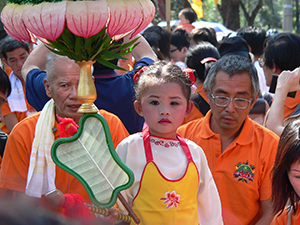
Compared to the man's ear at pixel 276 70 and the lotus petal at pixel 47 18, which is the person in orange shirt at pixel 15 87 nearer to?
the man's ear at pixel 276 70

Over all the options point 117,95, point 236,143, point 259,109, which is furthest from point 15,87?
point 236,143

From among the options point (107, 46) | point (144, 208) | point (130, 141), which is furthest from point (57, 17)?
point (144, 208)

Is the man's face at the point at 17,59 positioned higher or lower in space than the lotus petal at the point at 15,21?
lower

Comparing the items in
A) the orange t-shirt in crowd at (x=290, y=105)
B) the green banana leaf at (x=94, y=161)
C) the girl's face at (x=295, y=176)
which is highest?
the green banana leaf at (x=94, y=161)

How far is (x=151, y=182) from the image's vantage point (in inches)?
85.4

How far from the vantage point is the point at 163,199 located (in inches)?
84.6

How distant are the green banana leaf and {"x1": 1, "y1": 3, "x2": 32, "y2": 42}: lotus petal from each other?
0.47 metres

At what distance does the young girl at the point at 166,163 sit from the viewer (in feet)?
7.07

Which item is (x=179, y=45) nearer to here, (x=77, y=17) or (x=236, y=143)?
(x=236, y=143)

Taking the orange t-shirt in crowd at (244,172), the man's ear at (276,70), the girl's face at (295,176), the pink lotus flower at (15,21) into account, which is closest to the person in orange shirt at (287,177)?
the girl's face at (295,176)

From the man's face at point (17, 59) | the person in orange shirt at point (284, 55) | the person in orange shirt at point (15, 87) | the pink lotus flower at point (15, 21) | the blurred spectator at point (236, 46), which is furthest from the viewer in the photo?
the blurred spectator at point (236, 46)

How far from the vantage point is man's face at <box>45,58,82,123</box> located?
2521 millimetres

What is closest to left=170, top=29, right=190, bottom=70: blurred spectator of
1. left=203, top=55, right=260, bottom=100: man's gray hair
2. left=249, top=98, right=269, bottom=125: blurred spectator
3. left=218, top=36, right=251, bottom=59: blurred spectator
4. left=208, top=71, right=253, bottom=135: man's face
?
left=218, top=36, right=251, bottom=59: blurred spectator

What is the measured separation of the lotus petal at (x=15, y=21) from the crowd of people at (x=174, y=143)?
45 cm
